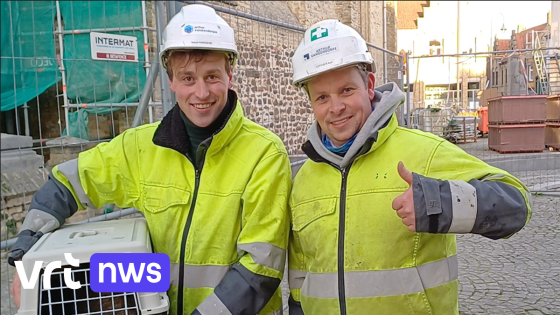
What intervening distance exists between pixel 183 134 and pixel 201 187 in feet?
0.88

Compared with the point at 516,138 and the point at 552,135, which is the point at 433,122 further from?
Result: the point at 552,135

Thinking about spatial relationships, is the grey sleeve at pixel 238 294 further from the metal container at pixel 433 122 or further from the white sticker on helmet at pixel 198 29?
the metal container at pixel 433 122

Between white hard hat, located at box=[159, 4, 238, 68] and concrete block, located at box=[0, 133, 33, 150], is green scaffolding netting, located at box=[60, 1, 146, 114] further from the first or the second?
white hard hat, located at box=[159, 4, 238, 68]

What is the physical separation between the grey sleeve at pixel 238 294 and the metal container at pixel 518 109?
4.87 m

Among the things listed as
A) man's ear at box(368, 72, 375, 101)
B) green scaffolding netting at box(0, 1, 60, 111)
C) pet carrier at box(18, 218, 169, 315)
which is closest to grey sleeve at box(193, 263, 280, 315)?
pet carrier at box(18, 218, 169, 315)

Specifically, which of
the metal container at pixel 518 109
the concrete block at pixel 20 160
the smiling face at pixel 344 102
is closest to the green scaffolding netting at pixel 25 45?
the concrete block at pixel 20 160

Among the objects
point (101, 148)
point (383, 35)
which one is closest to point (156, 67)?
point (101, 148)

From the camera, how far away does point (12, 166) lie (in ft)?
11.5

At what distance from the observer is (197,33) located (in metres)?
2.10

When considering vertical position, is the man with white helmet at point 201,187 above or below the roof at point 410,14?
below

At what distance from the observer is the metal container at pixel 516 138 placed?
612 cm

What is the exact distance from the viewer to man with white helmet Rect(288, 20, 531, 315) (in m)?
1.85

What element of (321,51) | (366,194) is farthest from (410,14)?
(366,194)

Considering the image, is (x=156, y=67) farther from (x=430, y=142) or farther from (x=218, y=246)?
(x=430, y=142)
